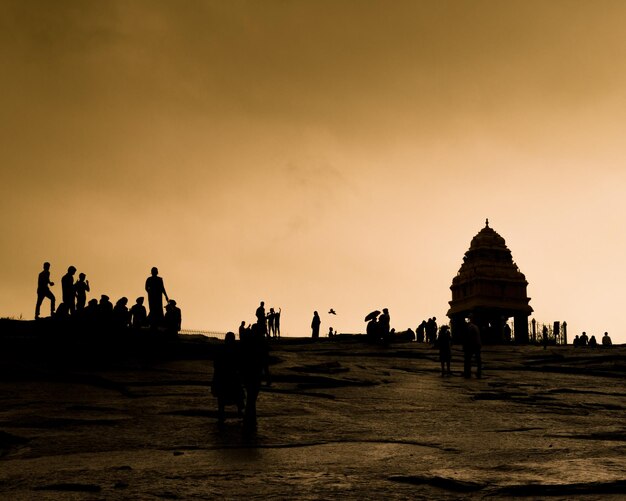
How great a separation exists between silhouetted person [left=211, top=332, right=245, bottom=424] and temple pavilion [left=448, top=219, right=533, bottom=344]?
4428cm

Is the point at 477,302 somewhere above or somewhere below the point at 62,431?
above

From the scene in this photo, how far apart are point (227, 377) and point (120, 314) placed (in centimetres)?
1231

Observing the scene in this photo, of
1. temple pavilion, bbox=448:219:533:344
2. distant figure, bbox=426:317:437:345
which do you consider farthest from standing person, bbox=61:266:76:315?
temple pavilion, bbox=448:219:533:344

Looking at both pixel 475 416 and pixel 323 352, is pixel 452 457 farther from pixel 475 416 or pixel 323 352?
pixel 323 352

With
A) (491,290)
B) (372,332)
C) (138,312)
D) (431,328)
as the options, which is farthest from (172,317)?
(491,290)

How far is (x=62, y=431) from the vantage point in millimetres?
12078

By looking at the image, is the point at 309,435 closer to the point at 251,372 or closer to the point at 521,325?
the point at 251,372

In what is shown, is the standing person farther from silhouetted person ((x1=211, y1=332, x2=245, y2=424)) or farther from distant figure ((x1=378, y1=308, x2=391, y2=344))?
distant figure ((x1=378, y1=308, x2=391, y2=344))

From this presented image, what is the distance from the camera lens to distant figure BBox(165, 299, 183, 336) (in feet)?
85.0

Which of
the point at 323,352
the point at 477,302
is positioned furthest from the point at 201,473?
the point at 477,302

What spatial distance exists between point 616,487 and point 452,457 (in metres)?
2.26

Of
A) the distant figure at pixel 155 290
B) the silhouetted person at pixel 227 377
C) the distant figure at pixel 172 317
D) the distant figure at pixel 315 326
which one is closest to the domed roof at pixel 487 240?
the distant figure at pixel 315 326

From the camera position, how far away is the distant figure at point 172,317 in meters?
25.9

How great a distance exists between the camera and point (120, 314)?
2464 cm
